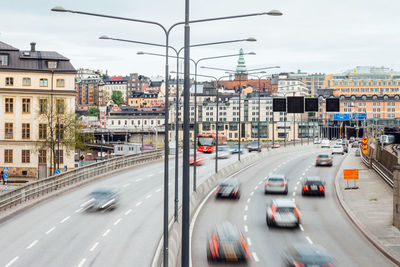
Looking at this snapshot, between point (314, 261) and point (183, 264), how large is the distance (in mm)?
7608

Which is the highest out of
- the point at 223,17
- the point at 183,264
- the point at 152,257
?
the point at 223,17

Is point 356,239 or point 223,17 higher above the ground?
point 223,17

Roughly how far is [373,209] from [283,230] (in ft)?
30.0

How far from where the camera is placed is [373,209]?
122 feet

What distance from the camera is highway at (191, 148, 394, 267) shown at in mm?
25172

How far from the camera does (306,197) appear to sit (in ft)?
144

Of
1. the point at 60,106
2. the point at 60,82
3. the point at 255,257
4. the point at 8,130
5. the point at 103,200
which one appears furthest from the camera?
the point at 60,82

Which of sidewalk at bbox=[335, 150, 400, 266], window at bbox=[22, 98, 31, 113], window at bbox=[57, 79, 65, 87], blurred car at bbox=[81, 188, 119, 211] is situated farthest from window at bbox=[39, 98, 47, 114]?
sidewalk at bbox=[335, 150, 400, 266]

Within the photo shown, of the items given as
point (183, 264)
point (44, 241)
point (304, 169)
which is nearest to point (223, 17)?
point (183, 264)

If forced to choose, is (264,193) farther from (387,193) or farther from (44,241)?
(44,241)

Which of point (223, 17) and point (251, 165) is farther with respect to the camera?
point (251, 165)

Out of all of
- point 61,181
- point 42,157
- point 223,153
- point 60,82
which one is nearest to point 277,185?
point 61,181

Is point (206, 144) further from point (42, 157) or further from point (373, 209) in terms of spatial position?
point (373, 209)

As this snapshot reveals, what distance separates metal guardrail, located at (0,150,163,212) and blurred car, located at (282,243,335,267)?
19.7 m
